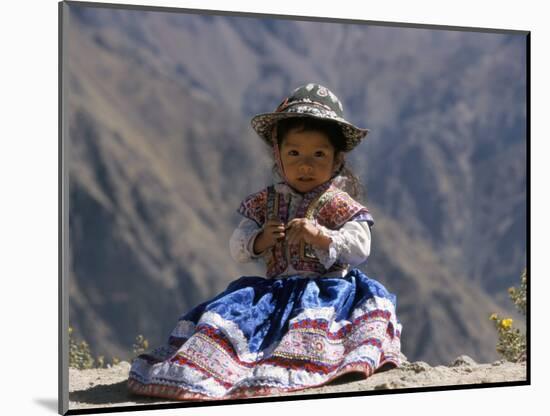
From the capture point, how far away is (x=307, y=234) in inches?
257

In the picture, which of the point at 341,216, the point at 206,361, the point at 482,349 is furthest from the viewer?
the point at 482,349

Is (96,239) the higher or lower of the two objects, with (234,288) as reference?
higher

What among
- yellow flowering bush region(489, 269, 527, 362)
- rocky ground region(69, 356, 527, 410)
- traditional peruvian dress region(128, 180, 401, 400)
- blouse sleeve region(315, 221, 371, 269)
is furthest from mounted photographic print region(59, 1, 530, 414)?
blouse sleeve region(315, 221, 371, 269)

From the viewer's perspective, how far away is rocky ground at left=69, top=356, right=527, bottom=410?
639cm

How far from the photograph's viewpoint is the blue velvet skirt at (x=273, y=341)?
20.7 feet

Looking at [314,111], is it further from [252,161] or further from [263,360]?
[252,161]

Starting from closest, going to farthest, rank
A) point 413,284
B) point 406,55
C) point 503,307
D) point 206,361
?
1. point 206,361
2. point 503,307
3. point 413,284
4. point 406,55

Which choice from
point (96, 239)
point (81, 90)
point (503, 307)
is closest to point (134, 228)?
point (96, 239)

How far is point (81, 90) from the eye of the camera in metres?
29.5

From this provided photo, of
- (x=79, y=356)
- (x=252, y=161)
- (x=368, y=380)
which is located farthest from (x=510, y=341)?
(x=252, y=161)

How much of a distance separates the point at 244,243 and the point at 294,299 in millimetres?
390

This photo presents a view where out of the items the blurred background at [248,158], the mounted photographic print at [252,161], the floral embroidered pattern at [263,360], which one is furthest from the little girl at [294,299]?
the blurred background at [248,158]

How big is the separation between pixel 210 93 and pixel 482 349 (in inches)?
351

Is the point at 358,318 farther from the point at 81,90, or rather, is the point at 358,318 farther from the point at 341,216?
the point at 81,90
